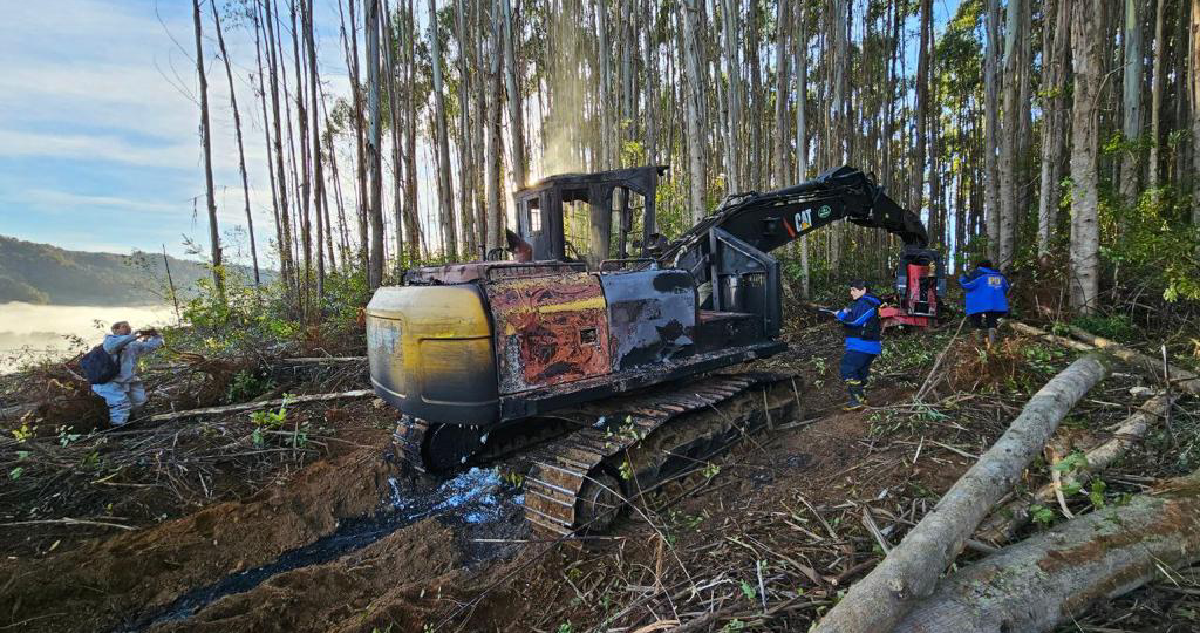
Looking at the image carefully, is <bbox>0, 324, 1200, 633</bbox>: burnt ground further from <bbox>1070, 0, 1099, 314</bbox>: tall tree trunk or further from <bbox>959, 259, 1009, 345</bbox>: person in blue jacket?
<bbox>1070, 0, 1099, 314</bbox>: tall tree trunk

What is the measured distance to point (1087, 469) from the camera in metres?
2.81

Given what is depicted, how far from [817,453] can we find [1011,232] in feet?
26.2

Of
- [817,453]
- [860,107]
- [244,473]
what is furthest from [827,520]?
[860,107]

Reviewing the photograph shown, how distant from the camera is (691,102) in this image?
871cm

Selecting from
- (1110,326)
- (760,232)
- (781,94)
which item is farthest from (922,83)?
(760,232)

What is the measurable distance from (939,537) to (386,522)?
12.4ft

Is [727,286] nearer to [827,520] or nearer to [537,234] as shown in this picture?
[537,234]

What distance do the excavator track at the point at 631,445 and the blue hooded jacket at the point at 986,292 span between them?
3.39 m

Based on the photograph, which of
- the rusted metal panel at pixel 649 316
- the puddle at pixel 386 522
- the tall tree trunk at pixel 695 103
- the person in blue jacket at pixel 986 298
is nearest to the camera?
the puddle at pixel 386 522

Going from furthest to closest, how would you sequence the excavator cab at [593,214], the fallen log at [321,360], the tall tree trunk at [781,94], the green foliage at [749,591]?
the tall tree trunk at [781,94]
the fallen log at [321,360]
the excavator cab at [593,214]
the green foliage at [749,591]

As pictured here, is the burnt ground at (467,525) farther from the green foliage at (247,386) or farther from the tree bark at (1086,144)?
the tree bark at (1086,144)

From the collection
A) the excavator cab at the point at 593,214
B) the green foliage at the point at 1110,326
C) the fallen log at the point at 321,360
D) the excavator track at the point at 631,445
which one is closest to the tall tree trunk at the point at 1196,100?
the green foliage at the point at 1110,326

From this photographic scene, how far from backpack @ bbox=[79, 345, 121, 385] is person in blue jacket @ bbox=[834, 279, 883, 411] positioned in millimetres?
7517

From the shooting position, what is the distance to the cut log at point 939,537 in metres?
1.71
